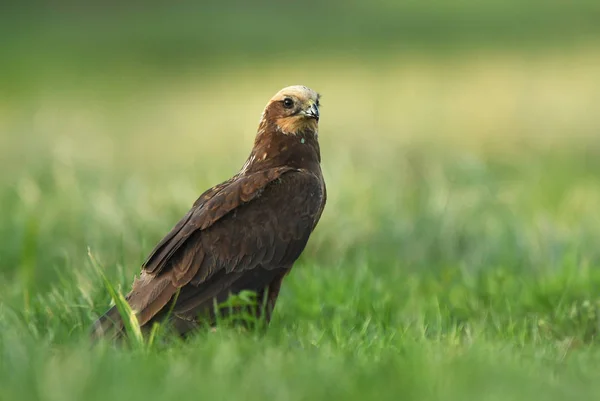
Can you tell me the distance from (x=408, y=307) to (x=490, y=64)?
435 inches

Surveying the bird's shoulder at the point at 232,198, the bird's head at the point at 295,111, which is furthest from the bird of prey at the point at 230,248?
the bird's head at the point at 295,111

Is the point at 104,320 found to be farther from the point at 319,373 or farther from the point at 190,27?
the point at 190,27

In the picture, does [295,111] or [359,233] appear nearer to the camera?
[295,111]

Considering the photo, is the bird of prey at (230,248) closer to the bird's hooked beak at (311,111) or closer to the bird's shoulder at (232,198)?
the bird's shoulder at (232,198)

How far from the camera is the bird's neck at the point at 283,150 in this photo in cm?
543

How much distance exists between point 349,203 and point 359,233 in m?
0.38

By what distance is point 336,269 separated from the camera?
253 inches

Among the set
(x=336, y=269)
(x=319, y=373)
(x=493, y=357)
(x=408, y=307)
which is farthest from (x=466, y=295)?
(x=319, y=373)

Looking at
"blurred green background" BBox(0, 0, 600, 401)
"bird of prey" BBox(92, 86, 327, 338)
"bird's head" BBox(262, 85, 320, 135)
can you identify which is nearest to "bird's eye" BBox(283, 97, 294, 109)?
"bird's head" BBox(262, 85, 320, 135)

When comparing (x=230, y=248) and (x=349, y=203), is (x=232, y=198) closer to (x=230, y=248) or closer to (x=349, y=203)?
(x=230, y=248)

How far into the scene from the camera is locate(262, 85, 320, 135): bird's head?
5535mm

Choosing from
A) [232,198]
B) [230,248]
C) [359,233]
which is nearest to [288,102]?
Result: [232,198]

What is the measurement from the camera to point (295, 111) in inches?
219

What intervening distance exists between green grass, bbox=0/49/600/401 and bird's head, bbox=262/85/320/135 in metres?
0.95
